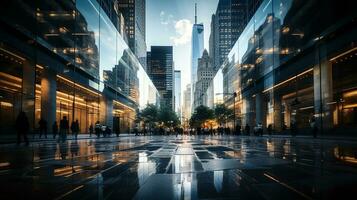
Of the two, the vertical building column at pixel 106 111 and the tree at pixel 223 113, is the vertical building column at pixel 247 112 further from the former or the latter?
the vertical building column at pixel 106 111

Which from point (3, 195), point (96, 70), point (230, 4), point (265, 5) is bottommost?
point (3, 195)

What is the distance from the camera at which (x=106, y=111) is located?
214 ft

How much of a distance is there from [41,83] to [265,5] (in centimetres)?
3987

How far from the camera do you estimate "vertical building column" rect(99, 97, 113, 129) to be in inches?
2417

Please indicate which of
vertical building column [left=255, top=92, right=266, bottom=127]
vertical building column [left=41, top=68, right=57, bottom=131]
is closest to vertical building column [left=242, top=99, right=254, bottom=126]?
vertical building column [left=255, top=92, right=266, bottom=127]

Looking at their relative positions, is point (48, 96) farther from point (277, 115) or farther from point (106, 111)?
point (277, 115)

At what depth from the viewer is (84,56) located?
50.2 m

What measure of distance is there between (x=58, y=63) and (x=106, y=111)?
979 inches

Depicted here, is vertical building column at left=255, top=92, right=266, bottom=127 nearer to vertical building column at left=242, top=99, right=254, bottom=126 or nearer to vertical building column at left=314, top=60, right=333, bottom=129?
vertical building column at left=242, top=99, right=254, bottom=126

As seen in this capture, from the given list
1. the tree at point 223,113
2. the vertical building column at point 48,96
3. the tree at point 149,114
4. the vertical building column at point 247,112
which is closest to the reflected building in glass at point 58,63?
the vertical building column at point 48,96

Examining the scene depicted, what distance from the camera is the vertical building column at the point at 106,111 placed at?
61381mm

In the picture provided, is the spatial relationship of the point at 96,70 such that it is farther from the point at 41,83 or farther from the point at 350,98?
the point at 350,98

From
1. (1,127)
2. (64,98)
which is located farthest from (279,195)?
(64,98)

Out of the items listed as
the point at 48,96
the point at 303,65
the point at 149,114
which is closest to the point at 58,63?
the point at 48,96
